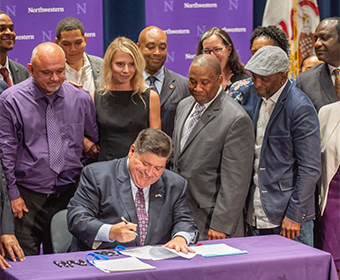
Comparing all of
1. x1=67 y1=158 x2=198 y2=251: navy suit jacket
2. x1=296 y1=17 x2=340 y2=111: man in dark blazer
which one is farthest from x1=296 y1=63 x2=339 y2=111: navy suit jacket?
x1=67 y1=158 x2=198 y2=251: navy suit jacket

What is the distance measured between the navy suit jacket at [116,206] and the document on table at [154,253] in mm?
→ 153

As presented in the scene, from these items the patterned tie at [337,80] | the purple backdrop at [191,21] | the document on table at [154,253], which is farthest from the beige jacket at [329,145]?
the purple backdrop at [191,21]

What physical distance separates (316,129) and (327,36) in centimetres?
98

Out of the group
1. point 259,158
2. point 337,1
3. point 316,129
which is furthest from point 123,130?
point 337,1

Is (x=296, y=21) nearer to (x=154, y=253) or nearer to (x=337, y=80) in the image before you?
(x=337, y=80)

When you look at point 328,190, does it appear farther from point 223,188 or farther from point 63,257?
point 63,257

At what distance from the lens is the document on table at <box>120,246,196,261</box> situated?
3014mm

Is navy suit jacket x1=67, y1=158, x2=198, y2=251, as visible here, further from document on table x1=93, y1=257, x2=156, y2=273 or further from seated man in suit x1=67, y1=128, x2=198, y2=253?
document on table x1=93, y1=257, x2=156, y2=273

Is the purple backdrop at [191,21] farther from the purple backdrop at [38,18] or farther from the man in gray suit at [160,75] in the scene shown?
the man in gray suit at [160,75]

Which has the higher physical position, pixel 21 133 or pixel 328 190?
pixel 21 133

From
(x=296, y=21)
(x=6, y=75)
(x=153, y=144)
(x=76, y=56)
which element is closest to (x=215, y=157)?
(x=153, y=144)

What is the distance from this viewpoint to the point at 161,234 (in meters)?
3.36

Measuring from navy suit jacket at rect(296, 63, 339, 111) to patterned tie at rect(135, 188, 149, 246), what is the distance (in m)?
1.61

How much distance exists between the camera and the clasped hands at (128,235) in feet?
10.1
